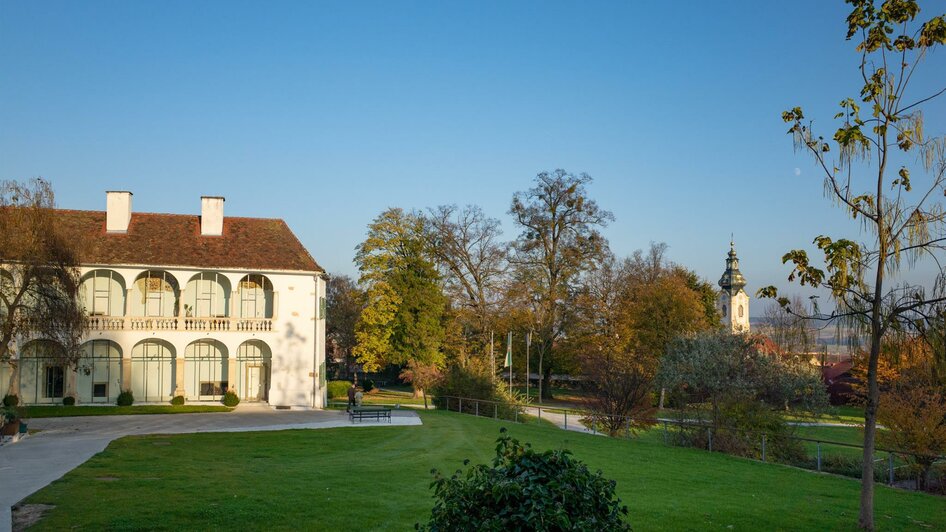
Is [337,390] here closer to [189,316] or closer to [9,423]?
[189,316]

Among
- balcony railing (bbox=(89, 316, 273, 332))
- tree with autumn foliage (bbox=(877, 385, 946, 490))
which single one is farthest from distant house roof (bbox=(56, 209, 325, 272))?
tree with autumn foliage (bbox=(877, 385, 946, 490))

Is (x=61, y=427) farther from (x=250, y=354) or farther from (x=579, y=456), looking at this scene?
(x=579, y=456)

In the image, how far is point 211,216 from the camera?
38656 mm

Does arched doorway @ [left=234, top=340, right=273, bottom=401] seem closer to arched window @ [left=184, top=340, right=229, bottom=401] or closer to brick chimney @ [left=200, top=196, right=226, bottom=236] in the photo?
arched window @ [left=184, top=340, right=229, bottom=401]

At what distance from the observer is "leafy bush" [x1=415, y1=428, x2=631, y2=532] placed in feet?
17.5

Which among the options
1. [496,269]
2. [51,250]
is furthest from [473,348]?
[51,250]

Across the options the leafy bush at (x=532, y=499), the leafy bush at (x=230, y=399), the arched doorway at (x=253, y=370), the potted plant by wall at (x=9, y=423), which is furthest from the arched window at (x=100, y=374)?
the leafy bush at (x=532, y=499)

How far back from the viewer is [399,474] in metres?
16.4

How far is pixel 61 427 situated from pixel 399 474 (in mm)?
17663

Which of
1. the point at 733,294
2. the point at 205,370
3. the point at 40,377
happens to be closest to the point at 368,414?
the point at 205,370

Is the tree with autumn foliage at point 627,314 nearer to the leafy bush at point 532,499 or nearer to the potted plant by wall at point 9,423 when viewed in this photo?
the potted plant by wall at point 9,423

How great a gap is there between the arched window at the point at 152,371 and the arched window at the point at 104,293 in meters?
2.14

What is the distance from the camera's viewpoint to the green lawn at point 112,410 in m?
31.1

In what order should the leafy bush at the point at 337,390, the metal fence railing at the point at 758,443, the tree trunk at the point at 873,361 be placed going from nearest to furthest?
the tree trunk at the point at 873,361
the metal fence railing at the point at 758,443
the leafy bush at the point at 337,390
